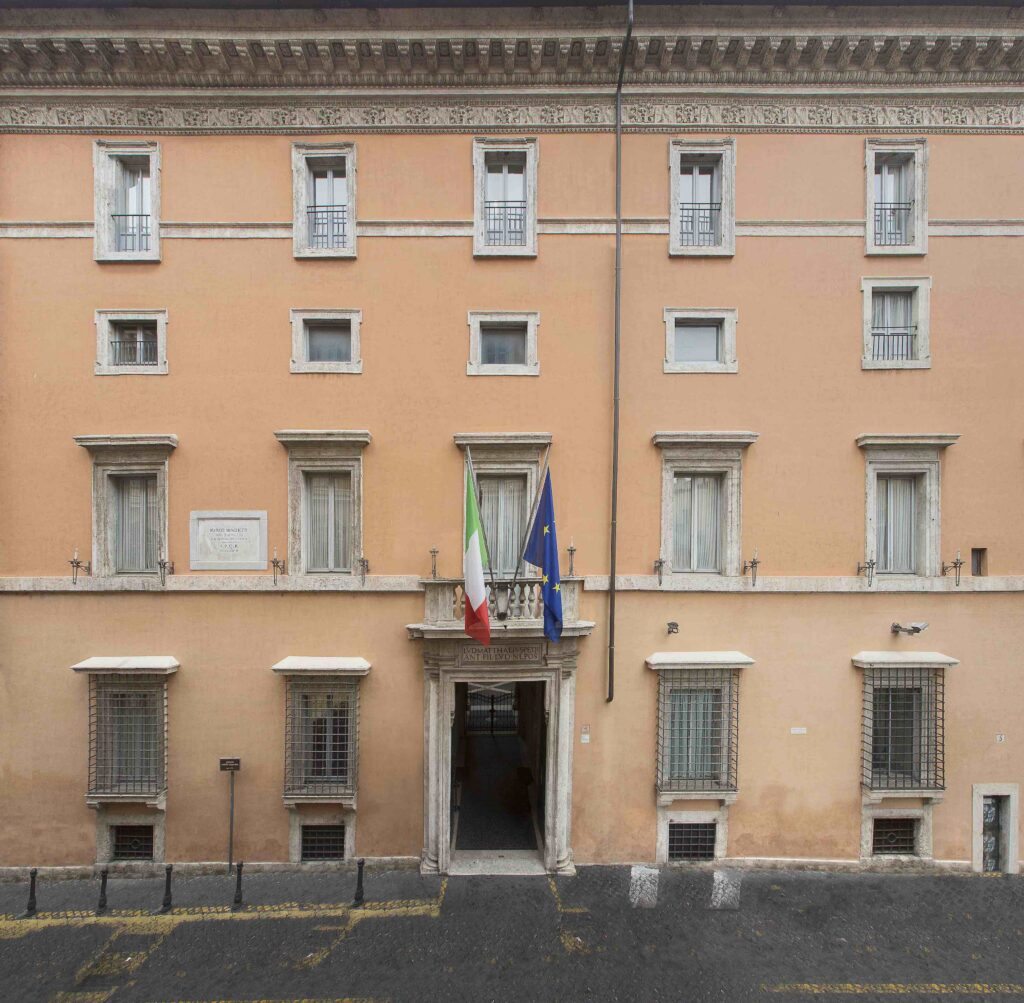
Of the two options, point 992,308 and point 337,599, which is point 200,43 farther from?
point 992,308

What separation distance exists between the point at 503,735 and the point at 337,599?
32.7 feet

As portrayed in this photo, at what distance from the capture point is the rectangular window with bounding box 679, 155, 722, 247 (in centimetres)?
1097

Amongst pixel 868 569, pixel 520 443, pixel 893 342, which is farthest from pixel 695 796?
pixel 893 342

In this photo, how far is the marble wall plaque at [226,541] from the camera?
34.7 ft

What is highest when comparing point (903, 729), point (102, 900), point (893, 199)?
point (893, 199)

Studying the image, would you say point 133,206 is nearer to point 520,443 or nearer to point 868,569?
point 520,443

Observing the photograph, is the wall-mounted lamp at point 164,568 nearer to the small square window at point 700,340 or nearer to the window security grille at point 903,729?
the small square window at point 700,340

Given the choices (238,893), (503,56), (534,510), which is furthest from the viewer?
(503,56)

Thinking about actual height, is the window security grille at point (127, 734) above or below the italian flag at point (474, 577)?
below

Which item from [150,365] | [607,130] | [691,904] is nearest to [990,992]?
[691,904]

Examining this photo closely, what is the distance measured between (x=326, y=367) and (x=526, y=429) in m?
4.22

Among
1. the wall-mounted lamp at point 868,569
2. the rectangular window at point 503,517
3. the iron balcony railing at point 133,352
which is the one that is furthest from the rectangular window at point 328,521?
the wall-mounted lamp at point 868,569

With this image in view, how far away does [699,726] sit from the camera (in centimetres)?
1069

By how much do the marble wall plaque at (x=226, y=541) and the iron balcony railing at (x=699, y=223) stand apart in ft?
34.4
